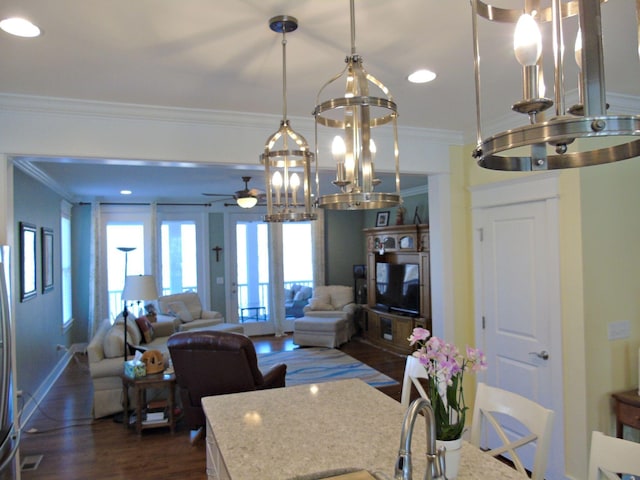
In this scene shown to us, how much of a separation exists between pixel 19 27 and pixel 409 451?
2137 mm

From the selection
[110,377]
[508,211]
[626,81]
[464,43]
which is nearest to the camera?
[464,43]

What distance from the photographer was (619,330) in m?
3.06

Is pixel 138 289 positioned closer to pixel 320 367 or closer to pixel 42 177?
pixel 42 177

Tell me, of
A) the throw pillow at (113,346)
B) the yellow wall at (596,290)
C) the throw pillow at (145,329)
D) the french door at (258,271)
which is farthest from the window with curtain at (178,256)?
the yellow wall at (596,290)

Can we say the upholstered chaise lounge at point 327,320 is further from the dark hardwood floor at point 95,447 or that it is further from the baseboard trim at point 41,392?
the baseboard trim at point 41,392

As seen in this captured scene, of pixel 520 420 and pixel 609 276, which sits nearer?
Result: pixel 520 420

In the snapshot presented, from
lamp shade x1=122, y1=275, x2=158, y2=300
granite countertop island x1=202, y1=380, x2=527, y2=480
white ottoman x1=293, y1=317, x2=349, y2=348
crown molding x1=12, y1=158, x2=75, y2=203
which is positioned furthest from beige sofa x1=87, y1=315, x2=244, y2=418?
white ottoman x1=293, y1=317, x2=349, y2=348

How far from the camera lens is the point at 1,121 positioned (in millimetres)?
2736

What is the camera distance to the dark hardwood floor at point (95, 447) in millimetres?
3496

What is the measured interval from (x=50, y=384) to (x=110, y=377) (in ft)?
5.32

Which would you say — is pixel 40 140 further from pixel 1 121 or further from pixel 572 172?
pixel 572 172

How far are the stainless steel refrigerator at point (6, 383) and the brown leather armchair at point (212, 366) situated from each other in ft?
4.50

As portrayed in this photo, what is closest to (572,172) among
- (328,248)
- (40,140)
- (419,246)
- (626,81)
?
(626,81)

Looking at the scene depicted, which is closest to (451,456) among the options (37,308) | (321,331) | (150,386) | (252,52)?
(252,52)
